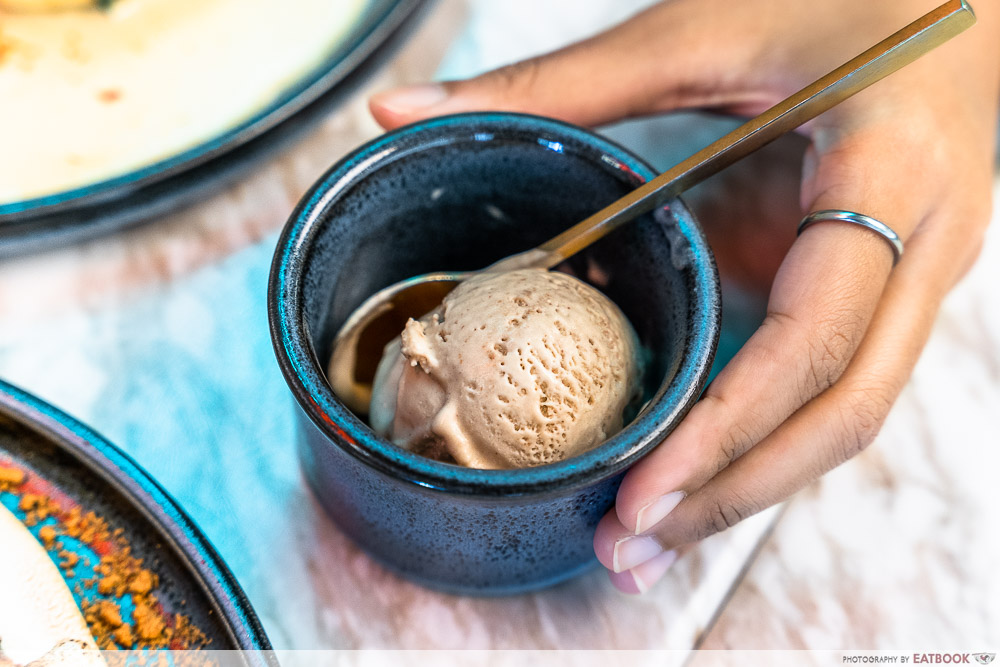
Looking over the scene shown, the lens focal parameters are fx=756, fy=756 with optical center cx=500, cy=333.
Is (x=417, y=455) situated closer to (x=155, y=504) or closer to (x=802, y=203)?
(x=155, y=504)

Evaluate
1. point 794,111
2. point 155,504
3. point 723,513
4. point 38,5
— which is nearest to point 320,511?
point 155,504

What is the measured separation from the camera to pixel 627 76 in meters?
0.53

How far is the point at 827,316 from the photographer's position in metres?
0.42

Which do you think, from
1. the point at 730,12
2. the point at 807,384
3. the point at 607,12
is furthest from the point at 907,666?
the point at 607,12

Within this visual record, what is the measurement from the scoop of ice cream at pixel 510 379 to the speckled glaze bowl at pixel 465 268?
0.12ft

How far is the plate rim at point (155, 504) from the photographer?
0.36m

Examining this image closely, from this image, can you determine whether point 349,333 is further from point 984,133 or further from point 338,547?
point 984,133

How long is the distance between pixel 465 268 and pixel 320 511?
179mm

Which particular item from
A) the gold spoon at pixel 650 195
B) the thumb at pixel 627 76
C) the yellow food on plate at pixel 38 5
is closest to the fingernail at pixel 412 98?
the thumb at pixel 627 76

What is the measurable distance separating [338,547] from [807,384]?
0.29 m

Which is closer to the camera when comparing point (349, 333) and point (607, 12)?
point (349, 333)

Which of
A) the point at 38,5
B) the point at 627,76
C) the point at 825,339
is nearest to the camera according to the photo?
the point at 825,339

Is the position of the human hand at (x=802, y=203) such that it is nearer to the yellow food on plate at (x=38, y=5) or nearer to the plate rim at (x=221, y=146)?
the plate rim at (x=221, y=146)

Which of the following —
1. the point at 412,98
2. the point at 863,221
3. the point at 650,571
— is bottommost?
the point at 650,571
